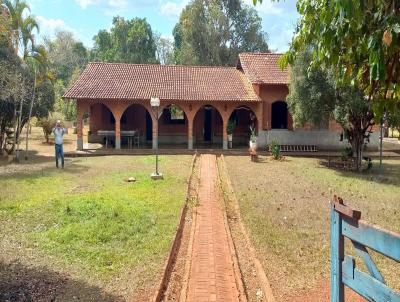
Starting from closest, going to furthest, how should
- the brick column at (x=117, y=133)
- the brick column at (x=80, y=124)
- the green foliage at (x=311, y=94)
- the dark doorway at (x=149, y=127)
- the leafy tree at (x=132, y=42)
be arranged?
the green foliage at (x=311, y=94), the brick column at (x=80, y=124), the brick column at (x=117, y=133), the dark doorway at (x=149, y=127), the leafy tree at (x=132, y=42)

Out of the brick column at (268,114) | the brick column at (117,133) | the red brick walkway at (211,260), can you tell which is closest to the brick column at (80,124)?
the brick column at (117,133)

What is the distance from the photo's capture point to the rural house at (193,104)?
2438cm

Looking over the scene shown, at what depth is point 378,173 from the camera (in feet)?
61.4

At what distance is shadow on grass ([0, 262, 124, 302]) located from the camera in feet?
19.2

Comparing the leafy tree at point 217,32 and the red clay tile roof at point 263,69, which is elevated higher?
the leafy tree at point 217,32

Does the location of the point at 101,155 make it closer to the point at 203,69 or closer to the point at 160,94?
the point at 160,94

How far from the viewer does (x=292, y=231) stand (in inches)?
372

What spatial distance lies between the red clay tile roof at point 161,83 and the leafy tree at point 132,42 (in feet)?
79.3

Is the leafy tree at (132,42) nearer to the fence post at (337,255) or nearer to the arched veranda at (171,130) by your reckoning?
the arched veranda at (171,130)

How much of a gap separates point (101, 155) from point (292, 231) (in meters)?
15.2

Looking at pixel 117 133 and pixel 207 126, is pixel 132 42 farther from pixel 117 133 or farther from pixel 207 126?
pixel 117 133

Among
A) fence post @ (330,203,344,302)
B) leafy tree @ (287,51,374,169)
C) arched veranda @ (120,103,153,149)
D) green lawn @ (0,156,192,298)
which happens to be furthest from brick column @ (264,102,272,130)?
fence post @ (330,203,344,302)

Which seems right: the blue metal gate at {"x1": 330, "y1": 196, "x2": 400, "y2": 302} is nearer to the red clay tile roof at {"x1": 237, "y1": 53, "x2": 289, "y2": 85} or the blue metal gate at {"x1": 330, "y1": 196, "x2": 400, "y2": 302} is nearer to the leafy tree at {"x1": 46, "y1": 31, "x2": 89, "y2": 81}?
the red clay tile roof at {"x1": 237, "y1": 53, "x2": 289, "y2": 85}

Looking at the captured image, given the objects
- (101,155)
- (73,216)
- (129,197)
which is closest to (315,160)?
(101,155)
